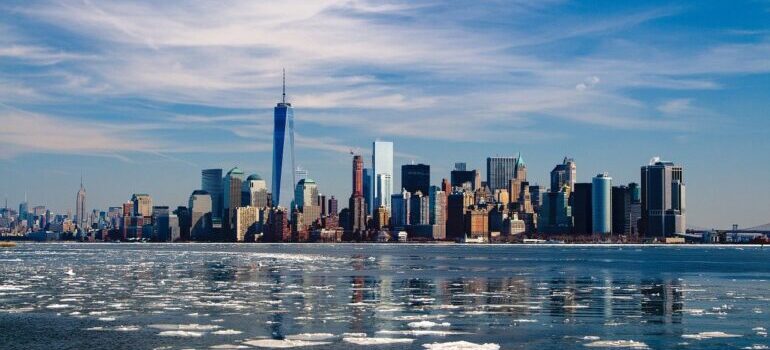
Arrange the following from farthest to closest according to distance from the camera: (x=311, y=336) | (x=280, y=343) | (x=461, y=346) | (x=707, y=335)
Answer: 1. (x=707, y=335)
2. (x=311, y=336)
3. (x=280, y=343)
4. (x=461, y=346)

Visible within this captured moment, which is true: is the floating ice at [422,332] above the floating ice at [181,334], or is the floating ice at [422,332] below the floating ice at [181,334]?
above

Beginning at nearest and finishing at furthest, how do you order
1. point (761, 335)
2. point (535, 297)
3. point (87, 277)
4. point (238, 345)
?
point (238, 345) → point (761, 335) → point (535, 297) → point (87, 277)

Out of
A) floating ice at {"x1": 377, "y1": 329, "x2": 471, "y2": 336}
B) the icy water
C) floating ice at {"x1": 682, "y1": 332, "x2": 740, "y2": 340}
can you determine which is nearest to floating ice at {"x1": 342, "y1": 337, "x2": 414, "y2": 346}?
the icy water

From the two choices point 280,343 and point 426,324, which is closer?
point 280,343

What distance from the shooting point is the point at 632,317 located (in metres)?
47.1

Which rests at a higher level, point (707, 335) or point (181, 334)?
point (707, 335)

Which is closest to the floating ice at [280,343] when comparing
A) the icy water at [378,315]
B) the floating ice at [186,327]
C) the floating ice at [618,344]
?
the icy water at [378,315]

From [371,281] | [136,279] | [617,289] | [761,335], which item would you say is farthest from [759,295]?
[136,279]

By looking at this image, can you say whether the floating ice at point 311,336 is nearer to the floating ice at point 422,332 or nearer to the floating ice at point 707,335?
the floating ice at point 422,332

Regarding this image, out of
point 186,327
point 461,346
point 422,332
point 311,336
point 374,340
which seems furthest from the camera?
point 186,327

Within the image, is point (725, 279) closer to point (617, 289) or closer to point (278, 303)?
point (617, 289)

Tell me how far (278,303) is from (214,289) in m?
14.4

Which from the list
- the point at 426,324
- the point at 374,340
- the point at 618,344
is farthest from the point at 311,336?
the point at 618,344

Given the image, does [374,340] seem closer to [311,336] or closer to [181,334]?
[311,336]
